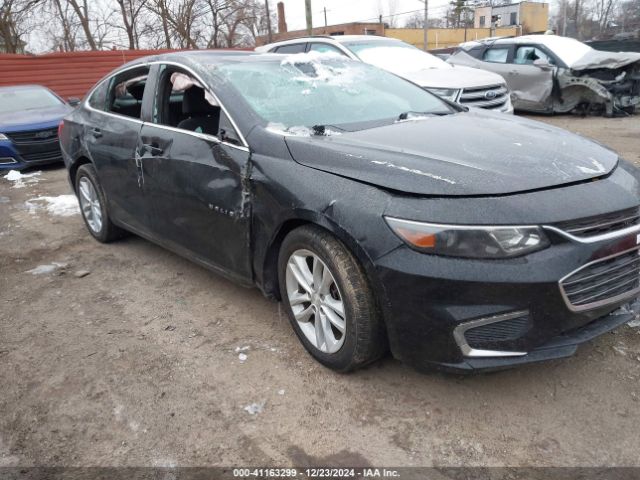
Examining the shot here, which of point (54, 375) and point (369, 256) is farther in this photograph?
point (54, 375)

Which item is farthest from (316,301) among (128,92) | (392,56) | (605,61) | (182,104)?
(605,61)

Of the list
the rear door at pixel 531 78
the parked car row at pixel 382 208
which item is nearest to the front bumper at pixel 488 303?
the parked car row at pixel 382 208

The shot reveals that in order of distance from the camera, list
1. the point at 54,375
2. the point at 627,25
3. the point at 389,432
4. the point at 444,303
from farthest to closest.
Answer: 1. the point at 627,25
2. the point at 54,375
3. the point at 389,432
4. the point at 444,303

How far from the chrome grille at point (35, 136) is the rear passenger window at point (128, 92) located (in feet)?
15.8

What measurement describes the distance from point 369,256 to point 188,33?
2715 centimetres

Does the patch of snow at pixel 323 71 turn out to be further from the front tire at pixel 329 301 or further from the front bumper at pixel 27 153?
the front bumper at pixel 27 153

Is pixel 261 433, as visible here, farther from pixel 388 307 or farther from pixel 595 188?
pixel 595 188

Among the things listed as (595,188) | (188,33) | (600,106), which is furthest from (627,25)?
(595,188)

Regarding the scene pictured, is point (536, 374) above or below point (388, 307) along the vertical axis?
below

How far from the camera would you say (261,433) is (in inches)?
93.8

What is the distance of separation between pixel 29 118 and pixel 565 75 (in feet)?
32.5

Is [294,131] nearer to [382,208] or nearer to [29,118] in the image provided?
[382,208]

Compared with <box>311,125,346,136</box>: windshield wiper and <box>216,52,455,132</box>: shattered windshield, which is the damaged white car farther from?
<box>311,125,346,136</box>: windshield wiper

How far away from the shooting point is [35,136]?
8.51 metres
